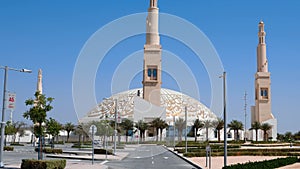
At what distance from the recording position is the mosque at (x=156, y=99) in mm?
79750

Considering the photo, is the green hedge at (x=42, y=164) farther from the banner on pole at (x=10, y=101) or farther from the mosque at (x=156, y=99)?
the mosque at (x=156, y=99)

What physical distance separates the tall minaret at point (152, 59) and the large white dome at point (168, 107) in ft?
52.6

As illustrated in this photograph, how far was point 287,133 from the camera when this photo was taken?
4067 inches

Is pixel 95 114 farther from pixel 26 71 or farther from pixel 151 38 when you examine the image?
pixel 26 71

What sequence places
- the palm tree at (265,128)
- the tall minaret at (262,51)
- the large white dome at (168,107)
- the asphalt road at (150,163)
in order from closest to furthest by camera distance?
the asphalt road at (150,163)
the palm tree at (265,128)
the tall minaret at (262,51)
the large white dome at (168,107)

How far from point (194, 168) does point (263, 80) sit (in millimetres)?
73476

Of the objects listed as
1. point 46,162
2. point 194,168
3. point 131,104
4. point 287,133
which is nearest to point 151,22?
point 131,104

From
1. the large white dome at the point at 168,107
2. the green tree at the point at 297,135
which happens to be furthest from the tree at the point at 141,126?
the green tree at the point at 297,135

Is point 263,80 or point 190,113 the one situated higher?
point 263,80

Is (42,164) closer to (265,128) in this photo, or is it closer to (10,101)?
(10,101)

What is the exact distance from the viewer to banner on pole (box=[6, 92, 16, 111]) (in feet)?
67.3

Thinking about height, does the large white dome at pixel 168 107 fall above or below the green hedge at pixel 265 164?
above

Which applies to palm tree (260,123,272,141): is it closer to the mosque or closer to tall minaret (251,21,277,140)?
the mosque

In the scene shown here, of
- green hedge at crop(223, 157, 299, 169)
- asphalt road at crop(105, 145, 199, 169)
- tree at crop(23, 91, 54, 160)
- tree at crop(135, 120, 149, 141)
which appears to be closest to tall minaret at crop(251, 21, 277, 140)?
tree at crop(135, 120, 149, 141)
